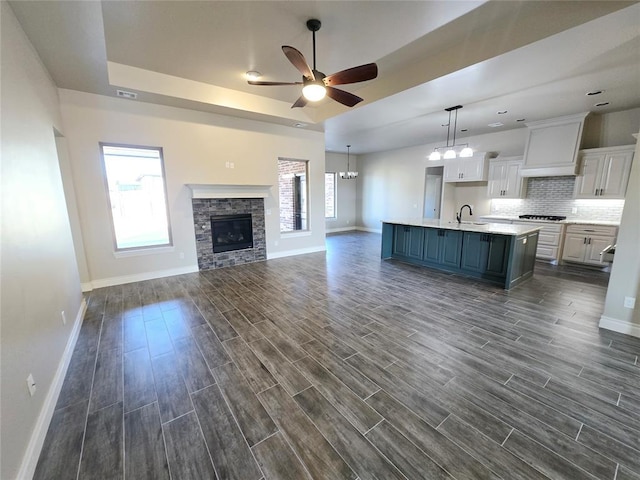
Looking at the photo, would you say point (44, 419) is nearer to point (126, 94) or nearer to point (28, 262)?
point (28, 262)

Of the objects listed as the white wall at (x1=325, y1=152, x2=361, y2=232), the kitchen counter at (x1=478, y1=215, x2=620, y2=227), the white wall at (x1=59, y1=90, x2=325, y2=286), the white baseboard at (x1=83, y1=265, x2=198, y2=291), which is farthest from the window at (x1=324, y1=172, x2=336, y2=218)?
the white baseboard at (x1=83, y1=265, x2=198, y2=291)

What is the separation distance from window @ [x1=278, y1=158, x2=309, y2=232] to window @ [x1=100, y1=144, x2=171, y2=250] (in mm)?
2639

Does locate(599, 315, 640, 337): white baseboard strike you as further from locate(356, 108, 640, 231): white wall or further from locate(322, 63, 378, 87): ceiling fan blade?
locate(356, 108, 640, 231): white wall

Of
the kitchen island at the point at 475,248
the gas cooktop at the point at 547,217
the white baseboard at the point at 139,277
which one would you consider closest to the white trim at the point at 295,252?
the white baseboard at the point at 139,277

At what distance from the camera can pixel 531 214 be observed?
631 cm

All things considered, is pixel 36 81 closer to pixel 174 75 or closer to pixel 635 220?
pixel 174 75

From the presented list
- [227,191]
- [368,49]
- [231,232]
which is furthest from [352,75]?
[231,232]

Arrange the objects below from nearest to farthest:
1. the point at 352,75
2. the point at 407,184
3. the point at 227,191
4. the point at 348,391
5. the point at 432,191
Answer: the point at 348,391, the point at 352,75, the point at 227,191, the point at 432,191, the point at 407,184

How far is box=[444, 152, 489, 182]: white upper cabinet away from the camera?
6.74m

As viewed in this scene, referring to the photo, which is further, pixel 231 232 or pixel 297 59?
pixel 231 232

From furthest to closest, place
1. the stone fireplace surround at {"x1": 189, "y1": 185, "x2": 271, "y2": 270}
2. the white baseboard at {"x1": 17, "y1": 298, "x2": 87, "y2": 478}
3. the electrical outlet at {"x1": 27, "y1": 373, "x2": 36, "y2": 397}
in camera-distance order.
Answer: the stone fireplace surround at {"x1": 189, "y1": 185, "x2": 271, "y2": 270} < the electrical outlet at {"x1": 27, "y1": 373, "x2": 36, "y2": 397} < the white baseboard at {"x1": 17, "y1": 298, "x2": 87, "y2": 478}

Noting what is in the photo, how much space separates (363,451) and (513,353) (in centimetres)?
187

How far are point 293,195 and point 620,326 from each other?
6.10 metres

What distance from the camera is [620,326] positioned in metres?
2.87
